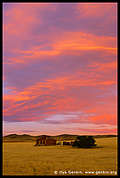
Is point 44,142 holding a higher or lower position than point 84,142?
lower

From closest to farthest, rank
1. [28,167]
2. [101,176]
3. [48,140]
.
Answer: [101,176] < [28,167] < [48,140]

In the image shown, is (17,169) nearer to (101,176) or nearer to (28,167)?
(28,167)

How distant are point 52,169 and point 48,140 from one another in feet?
54.0

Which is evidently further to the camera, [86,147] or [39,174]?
[86,147]

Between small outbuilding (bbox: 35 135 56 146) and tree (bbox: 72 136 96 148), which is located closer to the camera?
tree (bbox: 72 136 96 148)

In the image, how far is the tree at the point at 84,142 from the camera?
78.2 feet

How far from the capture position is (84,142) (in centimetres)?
2392

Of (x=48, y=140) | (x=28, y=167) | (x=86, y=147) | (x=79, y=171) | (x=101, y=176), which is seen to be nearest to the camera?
(x=101, y=176)

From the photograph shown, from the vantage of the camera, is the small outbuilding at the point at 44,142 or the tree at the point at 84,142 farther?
the small outbuilding at the point at 44,142

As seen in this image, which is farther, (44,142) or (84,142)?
(44,142)

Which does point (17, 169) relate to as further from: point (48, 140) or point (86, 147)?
point (48, 140)

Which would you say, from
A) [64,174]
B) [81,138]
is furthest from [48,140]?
[64,174]

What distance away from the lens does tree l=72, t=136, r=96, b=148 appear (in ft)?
78.2

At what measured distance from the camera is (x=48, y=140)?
28219mm
